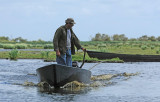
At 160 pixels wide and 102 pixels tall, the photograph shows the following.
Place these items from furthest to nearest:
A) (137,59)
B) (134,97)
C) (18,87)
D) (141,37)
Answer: (141,37) → (137,59) → (18,87) → (134,97)

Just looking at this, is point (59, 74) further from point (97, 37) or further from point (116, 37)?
point (116, 37)

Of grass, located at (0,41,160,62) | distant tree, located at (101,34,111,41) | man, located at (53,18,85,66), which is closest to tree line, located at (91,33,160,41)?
distant tree, located at (101,34,111,41)

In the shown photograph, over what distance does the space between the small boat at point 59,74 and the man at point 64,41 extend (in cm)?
59

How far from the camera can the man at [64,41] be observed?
15.9 m

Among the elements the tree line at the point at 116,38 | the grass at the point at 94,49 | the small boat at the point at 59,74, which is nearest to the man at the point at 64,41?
the small boat at the point at 59,74

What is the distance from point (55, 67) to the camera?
15.2 meters

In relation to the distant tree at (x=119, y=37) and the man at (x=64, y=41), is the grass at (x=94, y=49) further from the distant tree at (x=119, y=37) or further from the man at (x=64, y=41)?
the distant tree at (x=119, y=37)

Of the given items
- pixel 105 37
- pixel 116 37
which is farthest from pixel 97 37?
pixel 116 37

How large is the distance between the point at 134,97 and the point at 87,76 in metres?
3.43

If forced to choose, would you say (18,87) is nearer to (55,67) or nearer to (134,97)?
(55,67)

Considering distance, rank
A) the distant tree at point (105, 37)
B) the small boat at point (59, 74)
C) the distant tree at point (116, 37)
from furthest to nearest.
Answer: the distant tree at point (116, 37) < the distant tree at point (105, 37) < the small boat at point (59, 74)

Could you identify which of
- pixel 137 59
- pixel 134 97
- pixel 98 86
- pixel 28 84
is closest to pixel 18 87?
pixel 28 84

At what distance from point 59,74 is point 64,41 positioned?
144 centimetres

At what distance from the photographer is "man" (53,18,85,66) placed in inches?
624
